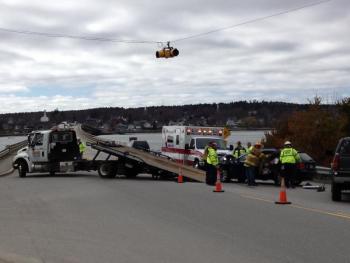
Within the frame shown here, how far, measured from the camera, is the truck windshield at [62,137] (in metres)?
28.3

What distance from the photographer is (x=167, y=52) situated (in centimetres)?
2572

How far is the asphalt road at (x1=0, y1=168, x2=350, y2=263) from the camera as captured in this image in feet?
28.2

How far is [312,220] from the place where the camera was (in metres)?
11.9

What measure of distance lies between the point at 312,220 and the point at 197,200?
482 centimetres

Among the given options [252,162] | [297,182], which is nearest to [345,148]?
Answer: [252,162]

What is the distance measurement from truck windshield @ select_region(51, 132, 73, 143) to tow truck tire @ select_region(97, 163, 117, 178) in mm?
3146

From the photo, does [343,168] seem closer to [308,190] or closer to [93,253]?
[308,190]

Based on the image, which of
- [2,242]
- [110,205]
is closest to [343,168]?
[110,205]

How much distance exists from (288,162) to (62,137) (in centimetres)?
1220

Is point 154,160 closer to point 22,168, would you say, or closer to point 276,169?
point 276,169

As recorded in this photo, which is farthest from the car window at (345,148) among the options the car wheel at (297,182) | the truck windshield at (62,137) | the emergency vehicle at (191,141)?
the truck windshield at (62,137)

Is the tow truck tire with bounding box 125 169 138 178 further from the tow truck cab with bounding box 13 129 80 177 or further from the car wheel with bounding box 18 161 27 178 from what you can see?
the car wheel with bounding box 18 161 27 178

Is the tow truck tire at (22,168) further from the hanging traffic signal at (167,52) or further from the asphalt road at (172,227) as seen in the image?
the asphalt road at (172,227)

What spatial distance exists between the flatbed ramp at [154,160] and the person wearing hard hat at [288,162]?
3895 mm
